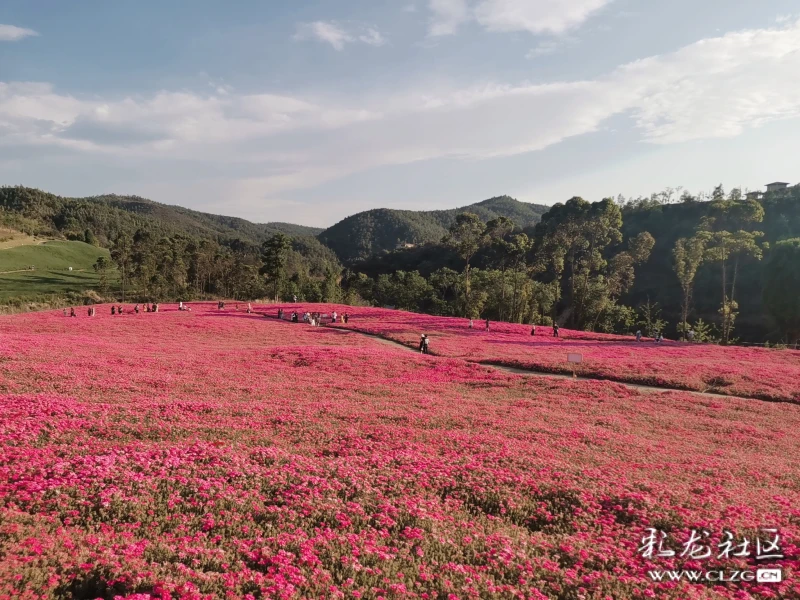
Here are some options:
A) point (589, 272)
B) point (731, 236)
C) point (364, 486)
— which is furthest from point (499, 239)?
point (364, 486)

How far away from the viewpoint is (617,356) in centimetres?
3375

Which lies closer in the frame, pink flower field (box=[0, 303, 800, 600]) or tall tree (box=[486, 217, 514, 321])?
pink flower field (box=[0, 303, 800, 600])

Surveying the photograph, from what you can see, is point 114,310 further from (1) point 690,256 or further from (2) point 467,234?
(1) point 690,256

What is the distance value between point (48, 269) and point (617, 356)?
510ft

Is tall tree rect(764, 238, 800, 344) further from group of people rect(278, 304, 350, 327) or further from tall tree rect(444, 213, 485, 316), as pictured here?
group of people rect(278, 304, 350, 327)

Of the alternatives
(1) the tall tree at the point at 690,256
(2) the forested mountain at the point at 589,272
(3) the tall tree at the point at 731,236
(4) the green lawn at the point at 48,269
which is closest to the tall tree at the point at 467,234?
(2) the forested mountain at the point at 589,272

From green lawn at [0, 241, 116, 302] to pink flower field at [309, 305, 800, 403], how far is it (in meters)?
85.3

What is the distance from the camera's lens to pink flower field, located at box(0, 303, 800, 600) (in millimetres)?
6555

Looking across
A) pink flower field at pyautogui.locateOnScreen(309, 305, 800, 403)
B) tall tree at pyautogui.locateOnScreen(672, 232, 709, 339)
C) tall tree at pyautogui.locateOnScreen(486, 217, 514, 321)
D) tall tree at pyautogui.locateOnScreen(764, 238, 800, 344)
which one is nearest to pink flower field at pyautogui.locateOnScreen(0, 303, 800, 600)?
pink flower field at pyautogui.locateOnScreen(309, 305, 800, 403)

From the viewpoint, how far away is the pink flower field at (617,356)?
84.7 feet

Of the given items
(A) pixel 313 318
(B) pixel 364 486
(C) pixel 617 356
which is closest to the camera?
(B) pixel 364 486

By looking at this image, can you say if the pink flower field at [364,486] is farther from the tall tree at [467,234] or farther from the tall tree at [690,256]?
the tall tree at [467,234]

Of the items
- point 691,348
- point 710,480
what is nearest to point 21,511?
point 710,480

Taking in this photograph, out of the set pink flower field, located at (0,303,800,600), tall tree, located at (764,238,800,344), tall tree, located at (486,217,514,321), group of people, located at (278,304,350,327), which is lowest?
pink flower field, located at (0,303,800,600)
